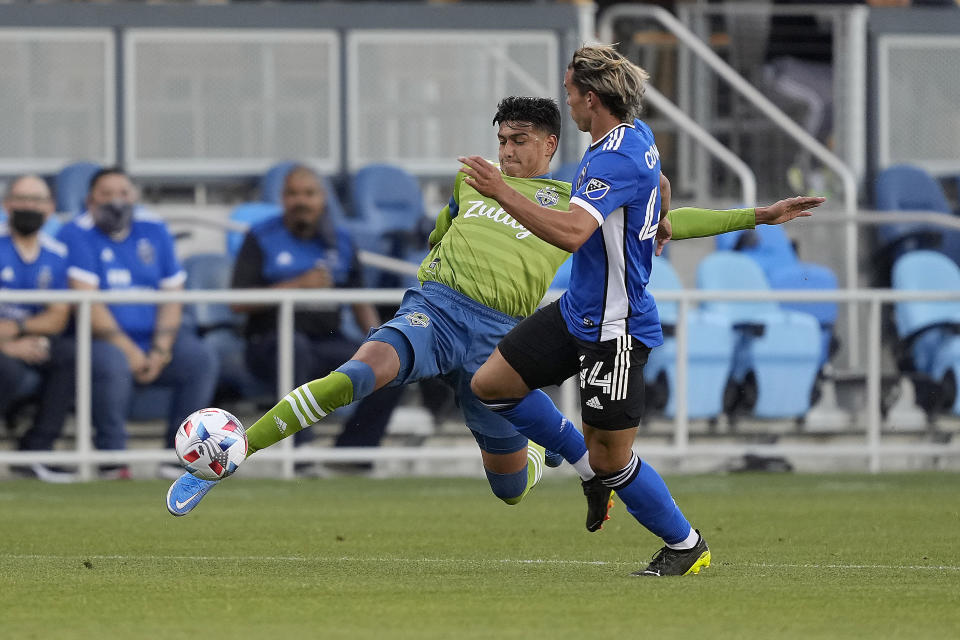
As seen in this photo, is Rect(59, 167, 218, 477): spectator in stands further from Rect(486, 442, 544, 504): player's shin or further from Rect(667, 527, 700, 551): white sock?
Rect(667, 527, 700, 551): white sock

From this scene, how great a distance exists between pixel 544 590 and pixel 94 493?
5.51 metres

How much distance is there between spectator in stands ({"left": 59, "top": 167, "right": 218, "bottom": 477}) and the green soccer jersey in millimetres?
4255

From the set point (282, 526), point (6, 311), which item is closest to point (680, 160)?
point (6, 311)

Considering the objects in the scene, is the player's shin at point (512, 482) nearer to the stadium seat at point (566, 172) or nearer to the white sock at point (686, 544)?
the white sock at point (686, 544)

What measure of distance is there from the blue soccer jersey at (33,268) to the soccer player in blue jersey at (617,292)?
6.34 meters

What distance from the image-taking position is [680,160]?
1661cm

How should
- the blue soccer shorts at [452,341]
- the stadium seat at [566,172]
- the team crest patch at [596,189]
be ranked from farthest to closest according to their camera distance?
1. the stadium seat at [566,172]
2. the blue soccer shorts at [452,341]
3. the team crest patch at [596,189]

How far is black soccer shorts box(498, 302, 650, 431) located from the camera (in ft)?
22.5

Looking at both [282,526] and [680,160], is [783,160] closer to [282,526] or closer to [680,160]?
[680,160]

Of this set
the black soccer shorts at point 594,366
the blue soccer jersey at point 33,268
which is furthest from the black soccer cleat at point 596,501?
the blue soccer jersey at point 33,268

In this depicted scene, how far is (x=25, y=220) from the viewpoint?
12.6m

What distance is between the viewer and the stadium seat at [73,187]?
14672 mm

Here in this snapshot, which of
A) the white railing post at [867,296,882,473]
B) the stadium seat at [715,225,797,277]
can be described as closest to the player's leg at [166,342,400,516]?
the white railing post at [867,296,882,473]

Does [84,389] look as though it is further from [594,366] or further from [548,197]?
[594,366]
